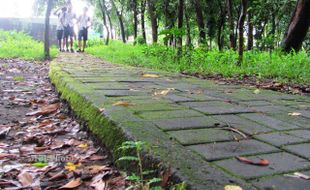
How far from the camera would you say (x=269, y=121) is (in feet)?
8.06

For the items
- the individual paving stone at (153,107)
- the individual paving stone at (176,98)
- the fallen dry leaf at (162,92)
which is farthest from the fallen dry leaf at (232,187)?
the fallen dry leaf at (162,92)

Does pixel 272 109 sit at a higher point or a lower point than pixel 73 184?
higher

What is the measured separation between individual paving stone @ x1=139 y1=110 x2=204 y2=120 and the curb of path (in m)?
0.15

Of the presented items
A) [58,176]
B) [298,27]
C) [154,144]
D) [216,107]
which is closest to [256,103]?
[216,107]

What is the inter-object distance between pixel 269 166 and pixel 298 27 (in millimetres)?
8853

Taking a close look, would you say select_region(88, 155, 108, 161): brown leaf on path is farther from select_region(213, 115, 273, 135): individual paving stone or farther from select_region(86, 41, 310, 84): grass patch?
select_region(86, 41, 310, 84): grass patch

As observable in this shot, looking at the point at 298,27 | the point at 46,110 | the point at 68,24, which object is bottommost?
the point at 46,110

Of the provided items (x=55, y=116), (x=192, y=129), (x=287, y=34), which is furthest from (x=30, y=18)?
(x=192, y=129)

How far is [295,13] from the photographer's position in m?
9.78

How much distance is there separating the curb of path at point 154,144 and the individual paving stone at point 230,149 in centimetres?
7

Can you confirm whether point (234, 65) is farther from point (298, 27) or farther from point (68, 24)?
point (68, 24)

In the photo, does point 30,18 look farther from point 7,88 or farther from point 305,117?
point 305,117

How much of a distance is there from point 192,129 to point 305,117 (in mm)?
981

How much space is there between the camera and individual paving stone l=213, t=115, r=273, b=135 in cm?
220
